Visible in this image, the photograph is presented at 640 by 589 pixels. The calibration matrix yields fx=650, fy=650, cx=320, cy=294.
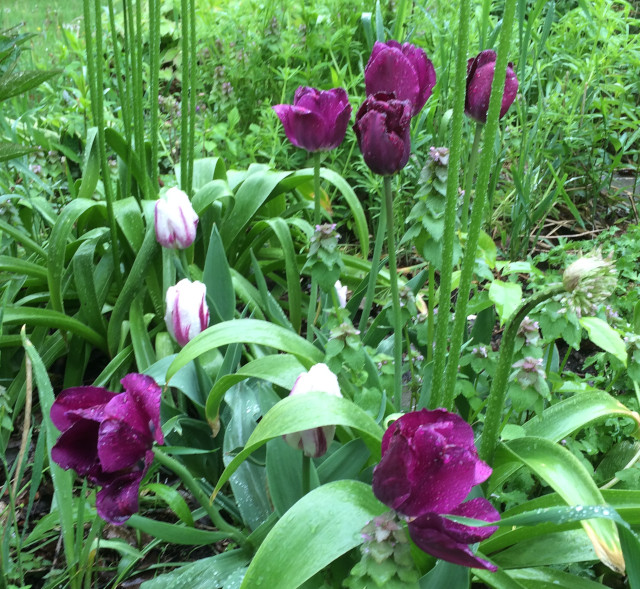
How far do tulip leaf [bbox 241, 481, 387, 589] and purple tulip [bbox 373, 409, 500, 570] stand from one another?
0.09 m

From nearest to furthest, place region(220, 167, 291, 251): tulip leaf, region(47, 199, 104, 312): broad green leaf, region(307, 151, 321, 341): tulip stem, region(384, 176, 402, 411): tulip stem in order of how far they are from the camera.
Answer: region(384, 176, 402, 411): tulip stem < region(307, 151, 321, 341): tulip stem < region(47, 199, 104, 312): broad green leaf < region(220, 167, 291, 251): tulip leaf

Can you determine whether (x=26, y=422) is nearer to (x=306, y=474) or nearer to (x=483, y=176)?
(x=306, y=474)

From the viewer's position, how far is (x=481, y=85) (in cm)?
125

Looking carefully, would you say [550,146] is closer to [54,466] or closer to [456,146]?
[456,146]

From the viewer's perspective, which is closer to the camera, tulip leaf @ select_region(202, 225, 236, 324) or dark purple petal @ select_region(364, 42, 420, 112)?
dark purple petal @ select_region(364, 42, 420, 112)

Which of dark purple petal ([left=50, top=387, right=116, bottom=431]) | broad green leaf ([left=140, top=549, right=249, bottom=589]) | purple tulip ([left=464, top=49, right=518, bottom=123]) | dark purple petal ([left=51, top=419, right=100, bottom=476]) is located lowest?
broad green leaf ([left=140, top=549, right=249, bottom=589])

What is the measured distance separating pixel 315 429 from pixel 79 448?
0.35 m

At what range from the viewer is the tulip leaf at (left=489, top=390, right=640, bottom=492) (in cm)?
112

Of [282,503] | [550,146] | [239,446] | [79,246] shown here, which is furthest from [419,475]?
[550,146]

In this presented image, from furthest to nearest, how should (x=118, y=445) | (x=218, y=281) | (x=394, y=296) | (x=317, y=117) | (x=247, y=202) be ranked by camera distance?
(x=247, y=202), (x=218, y=281), (x=317, y=117), (x=394, y=296), (x=118, y=445)

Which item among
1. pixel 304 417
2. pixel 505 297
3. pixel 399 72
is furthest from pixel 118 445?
pixel 399 72

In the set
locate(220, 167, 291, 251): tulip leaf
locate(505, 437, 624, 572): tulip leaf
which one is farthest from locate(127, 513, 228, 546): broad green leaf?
locate(220, 167, 291, 251): tulip leaf

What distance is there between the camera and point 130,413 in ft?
3.01

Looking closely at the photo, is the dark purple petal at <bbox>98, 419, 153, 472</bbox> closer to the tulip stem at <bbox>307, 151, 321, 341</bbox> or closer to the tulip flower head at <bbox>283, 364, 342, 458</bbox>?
the tulip flower head at <bbox>283, 364, 342, 458</bbox>
